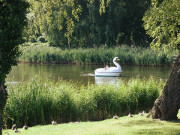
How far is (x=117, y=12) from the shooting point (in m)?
40.2

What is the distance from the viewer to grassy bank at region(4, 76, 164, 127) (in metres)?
8.73

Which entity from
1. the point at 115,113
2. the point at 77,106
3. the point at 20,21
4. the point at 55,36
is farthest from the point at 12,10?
the point at 55,36

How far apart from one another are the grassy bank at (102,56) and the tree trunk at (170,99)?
21257 mm

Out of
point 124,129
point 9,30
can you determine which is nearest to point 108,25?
point 124,129

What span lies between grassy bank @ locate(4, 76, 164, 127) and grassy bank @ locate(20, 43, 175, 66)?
18865 mm

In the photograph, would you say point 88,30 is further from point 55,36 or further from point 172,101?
point 172,101

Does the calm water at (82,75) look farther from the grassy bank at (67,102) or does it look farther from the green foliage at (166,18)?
the grassy bank at (67,102)

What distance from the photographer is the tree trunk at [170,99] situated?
723 centimetres

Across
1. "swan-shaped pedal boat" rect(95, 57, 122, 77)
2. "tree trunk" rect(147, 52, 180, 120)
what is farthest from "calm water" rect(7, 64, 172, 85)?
"tree trunk" rect(147, 52, 180, 120)

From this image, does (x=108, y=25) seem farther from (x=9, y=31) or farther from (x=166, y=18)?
(x=9, y=31)

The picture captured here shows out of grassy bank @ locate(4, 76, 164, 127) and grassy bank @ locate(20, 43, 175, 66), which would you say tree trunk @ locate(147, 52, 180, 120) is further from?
grassy bank @ locate(20, 43, 175, 66)

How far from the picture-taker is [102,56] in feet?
107

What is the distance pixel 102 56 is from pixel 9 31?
92.6ft

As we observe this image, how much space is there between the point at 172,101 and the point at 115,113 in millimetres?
2822
